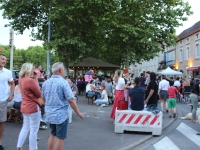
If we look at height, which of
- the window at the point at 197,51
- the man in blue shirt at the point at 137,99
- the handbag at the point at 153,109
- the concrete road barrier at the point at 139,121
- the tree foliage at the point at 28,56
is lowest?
the concrete road barrier at the point at 139,121

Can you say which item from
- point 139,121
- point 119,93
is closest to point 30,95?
point 139,121

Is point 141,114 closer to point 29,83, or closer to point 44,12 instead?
point 29,83

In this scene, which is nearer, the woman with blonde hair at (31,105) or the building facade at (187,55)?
the woman with blonde hair at (31,105)

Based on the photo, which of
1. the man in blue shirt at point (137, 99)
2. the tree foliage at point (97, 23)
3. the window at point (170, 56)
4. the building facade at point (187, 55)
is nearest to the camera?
the man in blue shirt at point (137, 99)

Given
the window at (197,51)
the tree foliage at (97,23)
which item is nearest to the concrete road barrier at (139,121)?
the tree foliage at (97,23)

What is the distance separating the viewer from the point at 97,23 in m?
22.6

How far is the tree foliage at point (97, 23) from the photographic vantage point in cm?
2180

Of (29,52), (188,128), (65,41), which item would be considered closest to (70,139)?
(188,128)

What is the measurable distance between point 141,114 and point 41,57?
279ft

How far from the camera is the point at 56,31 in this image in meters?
23.3

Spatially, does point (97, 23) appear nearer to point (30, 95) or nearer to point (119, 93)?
point (119, 93)

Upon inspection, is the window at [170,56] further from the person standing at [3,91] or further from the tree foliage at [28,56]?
the tree foliage at [28,56]

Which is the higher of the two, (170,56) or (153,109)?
(170,56)

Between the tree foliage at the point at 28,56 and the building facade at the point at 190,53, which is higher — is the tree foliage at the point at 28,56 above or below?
above
